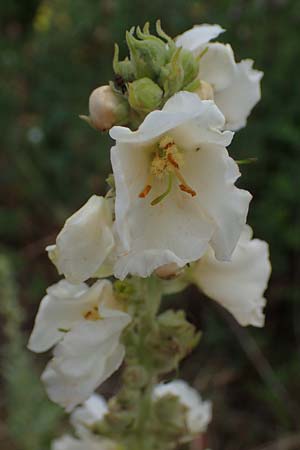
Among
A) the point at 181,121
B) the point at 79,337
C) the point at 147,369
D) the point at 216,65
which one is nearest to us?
the point at 181,121

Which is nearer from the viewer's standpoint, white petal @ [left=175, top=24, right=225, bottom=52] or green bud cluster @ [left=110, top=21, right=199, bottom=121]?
green bud cluster @ [left=110, top=21, right=199, bottom=121]

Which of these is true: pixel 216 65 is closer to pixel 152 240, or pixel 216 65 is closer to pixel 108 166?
pixel 152 240

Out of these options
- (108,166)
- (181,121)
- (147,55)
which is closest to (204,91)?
(147,55)

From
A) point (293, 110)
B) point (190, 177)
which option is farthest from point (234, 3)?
point (190, 177)

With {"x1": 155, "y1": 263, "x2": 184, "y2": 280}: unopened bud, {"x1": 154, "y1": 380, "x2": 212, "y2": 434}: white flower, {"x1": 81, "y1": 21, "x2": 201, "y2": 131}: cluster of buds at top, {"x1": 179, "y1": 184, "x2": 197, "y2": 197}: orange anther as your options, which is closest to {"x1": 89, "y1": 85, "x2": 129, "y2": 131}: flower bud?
{"x1": 81, "y1": 21, "x2": 201, "y2": 131}: cluster of buds at top

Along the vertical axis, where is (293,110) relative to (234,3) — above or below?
below

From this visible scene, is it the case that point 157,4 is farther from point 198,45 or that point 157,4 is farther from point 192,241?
point 192,241

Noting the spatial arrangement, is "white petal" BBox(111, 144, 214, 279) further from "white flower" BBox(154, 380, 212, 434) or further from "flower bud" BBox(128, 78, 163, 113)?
"white flower" BBox(154, 380, 212, 434)
